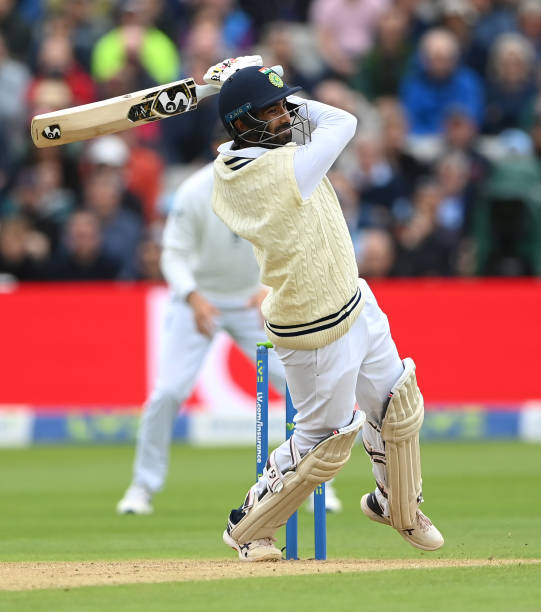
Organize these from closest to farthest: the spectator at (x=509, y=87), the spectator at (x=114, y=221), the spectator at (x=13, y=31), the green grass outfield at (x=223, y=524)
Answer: the green grass outfield at (x=223, y=524), the spectator at (x=114, y=221), the spectator at (x=509, y=87), the spectator at (x=13, y=31)

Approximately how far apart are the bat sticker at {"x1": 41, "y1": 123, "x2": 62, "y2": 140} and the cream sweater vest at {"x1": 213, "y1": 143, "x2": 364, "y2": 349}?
682 mm

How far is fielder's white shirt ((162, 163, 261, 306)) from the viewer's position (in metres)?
8.49

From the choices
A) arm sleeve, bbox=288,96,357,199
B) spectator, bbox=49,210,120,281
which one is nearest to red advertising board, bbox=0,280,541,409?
spectator, bbox=49,210,120,281

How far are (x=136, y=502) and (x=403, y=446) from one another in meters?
2.89

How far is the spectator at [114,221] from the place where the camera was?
13188 millimetres

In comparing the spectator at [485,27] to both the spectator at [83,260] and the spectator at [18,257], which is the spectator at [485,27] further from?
the spectator at [18,257]

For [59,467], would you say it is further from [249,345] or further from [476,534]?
[476,534]

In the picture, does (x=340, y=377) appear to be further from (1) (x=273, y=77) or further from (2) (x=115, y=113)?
(2) (x=115, y=113)

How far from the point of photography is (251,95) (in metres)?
5.48

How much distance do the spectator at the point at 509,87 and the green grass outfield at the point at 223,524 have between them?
400 cm

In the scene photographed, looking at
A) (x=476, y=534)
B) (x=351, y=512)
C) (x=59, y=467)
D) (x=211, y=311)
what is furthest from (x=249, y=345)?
(x=59, y=467)

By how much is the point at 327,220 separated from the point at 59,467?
5899 mm

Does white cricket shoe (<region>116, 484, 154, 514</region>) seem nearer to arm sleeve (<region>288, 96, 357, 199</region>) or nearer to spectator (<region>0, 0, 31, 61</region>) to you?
arm sleeve (<region>288, 96, 357, 199</region>)

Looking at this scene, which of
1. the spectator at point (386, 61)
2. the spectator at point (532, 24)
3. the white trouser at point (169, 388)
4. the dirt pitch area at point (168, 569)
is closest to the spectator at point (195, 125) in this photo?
the spectator at point (386, 61)
